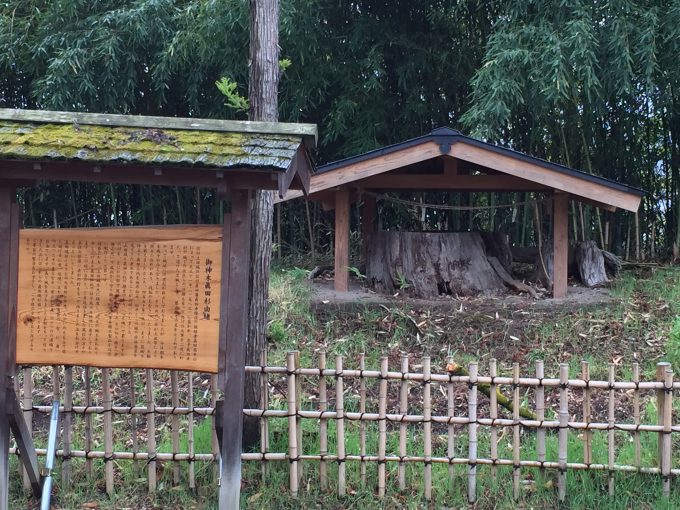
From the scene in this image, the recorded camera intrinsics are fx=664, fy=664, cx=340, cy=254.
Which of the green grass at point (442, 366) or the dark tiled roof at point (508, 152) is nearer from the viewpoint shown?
the green grass at point (442, 366)

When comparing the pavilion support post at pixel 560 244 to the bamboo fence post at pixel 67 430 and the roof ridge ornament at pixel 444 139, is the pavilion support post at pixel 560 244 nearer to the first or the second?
the roof ridge ornament at pixel 444 139

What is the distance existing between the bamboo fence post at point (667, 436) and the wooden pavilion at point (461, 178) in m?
3.01

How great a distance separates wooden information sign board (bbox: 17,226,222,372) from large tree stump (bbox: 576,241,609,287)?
5652mm

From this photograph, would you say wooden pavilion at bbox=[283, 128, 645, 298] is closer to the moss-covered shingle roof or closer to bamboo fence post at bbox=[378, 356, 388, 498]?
bamboo fence post at bbox=[378, 356, 388, 498]

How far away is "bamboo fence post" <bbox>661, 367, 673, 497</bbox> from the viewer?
3.81 meters

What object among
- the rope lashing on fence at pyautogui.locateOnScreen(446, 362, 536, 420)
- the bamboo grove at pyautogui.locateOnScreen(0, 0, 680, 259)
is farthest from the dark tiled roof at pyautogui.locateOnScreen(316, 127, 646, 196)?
the rope lashing on fence at pyautogui.locateOnScreen(446, 362, 536, 420)

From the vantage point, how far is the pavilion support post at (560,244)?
22.4ft

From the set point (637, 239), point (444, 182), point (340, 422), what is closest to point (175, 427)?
point (340, 422)

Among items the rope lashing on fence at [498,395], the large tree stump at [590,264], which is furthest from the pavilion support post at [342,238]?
the large tree stump at [590,264]

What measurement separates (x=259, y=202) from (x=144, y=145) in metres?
1.40

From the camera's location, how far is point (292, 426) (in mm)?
3928

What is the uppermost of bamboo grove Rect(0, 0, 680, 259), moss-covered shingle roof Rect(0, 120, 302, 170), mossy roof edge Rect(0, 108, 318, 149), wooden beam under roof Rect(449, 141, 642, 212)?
bamboo grove Rect(0, 0, 680, 259)

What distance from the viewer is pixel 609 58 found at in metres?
7.19

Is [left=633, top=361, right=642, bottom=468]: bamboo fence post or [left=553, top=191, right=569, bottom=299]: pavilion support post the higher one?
[left=553, top=191, right=569, bottom=299]: pavilion support post
